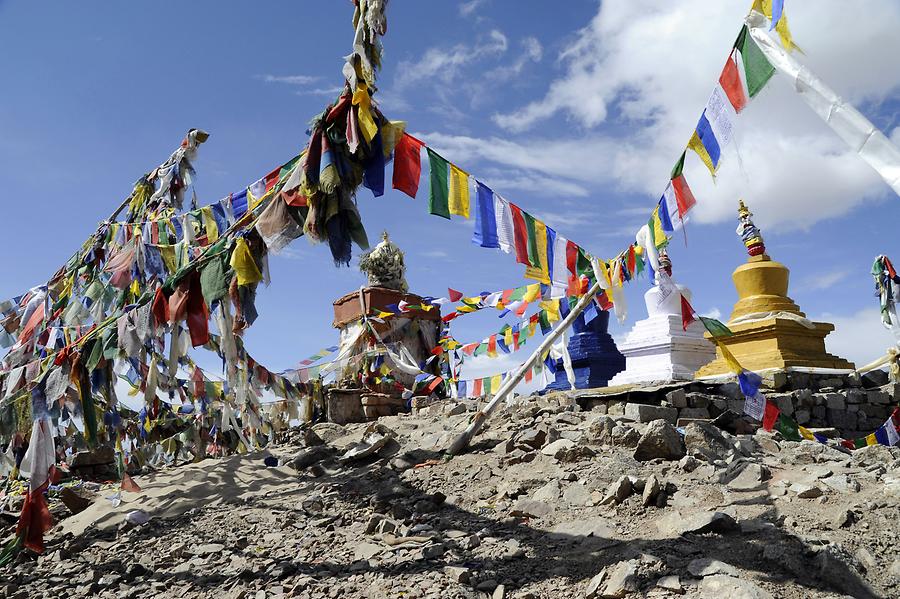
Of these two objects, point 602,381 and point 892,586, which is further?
point 602,381

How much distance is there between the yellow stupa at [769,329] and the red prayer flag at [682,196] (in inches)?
203

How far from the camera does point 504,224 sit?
5.85m

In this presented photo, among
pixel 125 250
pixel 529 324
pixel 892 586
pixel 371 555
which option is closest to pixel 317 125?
pixel 371 555

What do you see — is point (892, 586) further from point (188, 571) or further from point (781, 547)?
point (188, 571)

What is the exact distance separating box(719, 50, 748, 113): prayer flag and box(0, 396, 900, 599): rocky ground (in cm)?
272

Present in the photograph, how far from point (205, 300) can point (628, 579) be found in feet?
12.2

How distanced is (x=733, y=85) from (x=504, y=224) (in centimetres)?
228

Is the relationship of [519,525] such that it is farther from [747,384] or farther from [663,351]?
[663,351]

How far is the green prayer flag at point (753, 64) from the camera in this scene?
3.95 m

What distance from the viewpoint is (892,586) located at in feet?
10.5

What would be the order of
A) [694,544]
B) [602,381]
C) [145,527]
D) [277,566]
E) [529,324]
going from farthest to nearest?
[602,381] < [529,324] < [145,527] < [277,566] < [694,544]

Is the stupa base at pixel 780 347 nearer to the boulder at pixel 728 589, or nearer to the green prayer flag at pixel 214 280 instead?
the boulder at pixel 728 589

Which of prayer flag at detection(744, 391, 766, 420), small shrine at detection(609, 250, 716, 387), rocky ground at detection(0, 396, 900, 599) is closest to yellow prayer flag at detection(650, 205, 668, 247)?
rocky ground at detection(0, 396, 900, 599)

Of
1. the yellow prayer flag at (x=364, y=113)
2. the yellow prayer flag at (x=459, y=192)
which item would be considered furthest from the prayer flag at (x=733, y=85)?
the yellow prayer flag at (x=364, y=113)
